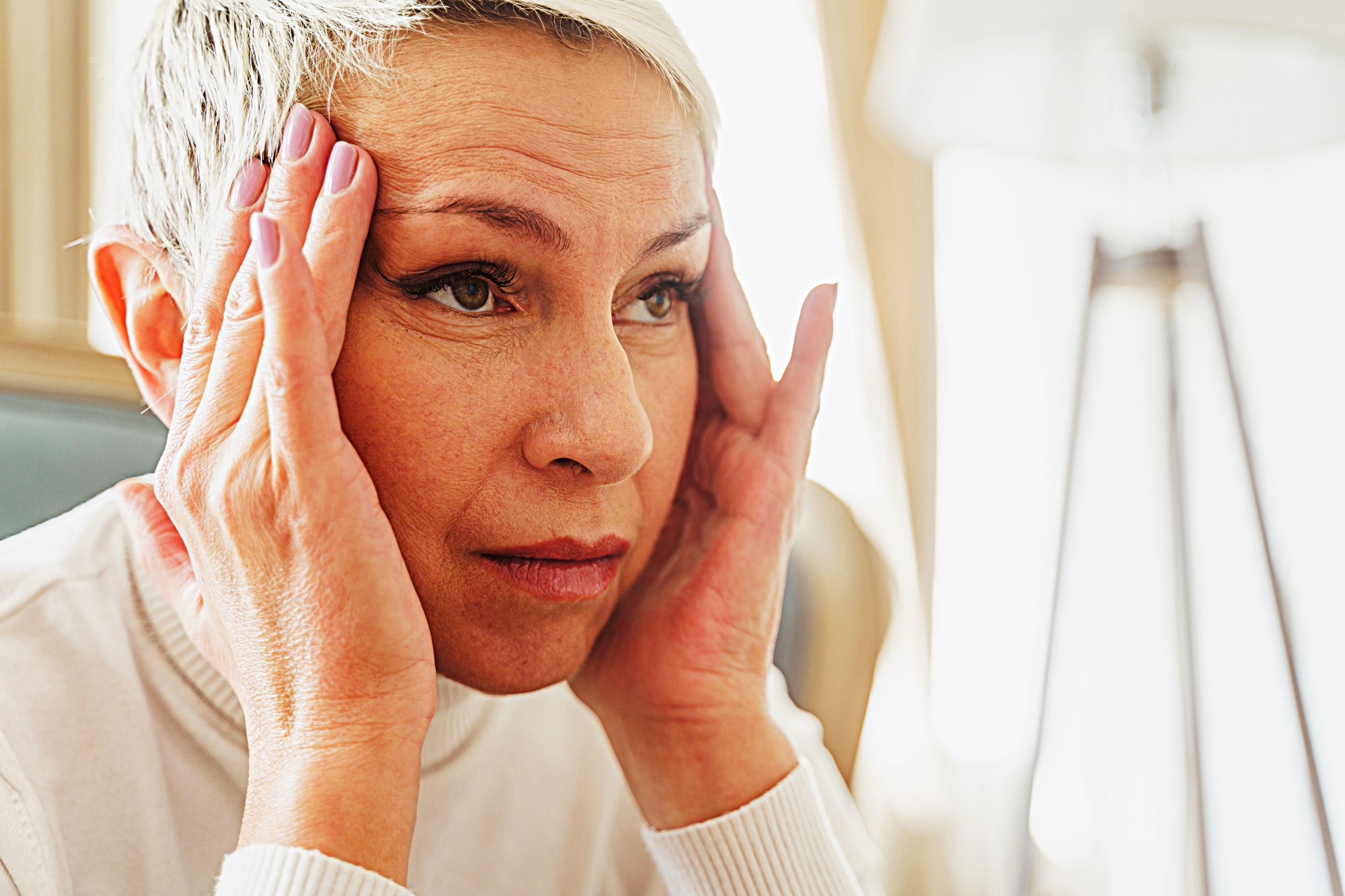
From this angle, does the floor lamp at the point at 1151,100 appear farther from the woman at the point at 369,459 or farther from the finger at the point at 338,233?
the finger at the point at 338,233

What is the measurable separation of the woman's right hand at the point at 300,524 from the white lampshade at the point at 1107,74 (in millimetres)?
1062

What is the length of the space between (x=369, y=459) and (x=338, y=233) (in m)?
0.15

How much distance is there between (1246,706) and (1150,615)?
0.18 meters

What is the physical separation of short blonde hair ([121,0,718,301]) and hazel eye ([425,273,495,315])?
0.14 meters

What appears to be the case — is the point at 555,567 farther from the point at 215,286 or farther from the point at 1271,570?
the point at 1271,570

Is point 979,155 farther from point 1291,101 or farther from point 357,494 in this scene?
point 357,494

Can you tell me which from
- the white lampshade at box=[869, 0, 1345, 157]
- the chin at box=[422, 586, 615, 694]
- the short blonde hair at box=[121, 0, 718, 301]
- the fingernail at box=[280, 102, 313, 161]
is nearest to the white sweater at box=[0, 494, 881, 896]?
the chin at box=[422, 586, 615, 694]

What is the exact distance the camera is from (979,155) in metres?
2.00

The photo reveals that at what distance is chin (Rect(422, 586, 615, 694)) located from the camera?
0.71 metres

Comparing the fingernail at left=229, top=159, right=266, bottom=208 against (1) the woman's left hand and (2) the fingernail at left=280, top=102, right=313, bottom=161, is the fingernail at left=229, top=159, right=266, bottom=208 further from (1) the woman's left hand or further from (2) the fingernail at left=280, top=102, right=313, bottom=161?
(1) the woman's left hand

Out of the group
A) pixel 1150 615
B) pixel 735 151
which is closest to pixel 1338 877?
pixel 1150 615

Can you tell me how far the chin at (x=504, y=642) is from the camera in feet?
2.34

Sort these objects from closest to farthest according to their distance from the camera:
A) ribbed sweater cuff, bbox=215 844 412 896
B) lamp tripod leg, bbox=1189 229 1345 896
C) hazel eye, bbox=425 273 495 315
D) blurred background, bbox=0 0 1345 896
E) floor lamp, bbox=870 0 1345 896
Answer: ribbed sweater cuff, bbox=215 844 412 896 → hazel eye, bbox=425 273 495 315 → lamp tripod leg, bbox=1189 229 1345 896 → floor lamp, bbox=870 0 1345 896 → blurred background, bbox=0 0 1345 896

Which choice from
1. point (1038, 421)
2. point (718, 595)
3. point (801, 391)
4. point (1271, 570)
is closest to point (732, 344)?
point (801, 391)
